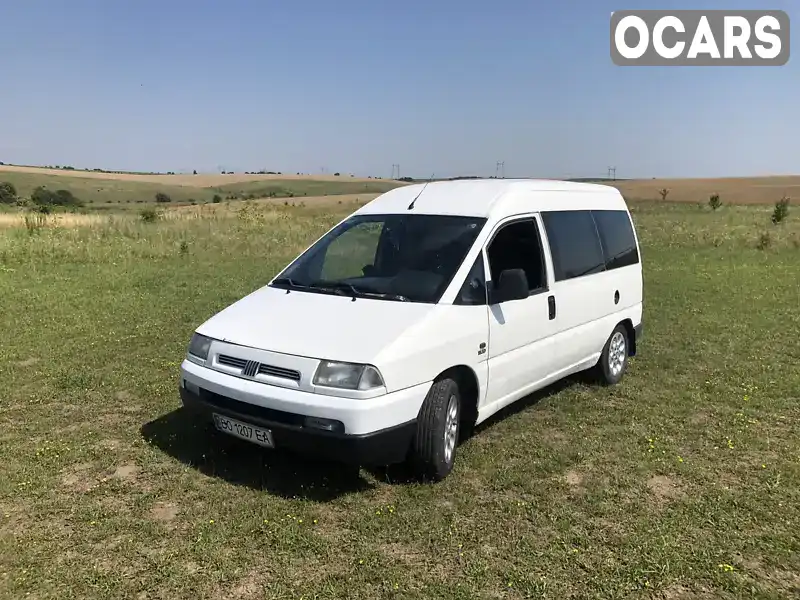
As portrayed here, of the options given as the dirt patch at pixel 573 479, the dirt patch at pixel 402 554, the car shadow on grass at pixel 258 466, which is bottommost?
the dirt patch at pixel 573 479

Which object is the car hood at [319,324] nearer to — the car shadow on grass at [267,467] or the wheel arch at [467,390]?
the wheel arch at [467,390]

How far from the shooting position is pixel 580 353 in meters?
5.73

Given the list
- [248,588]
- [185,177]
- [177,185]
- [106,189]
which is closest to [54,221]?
[248,588]

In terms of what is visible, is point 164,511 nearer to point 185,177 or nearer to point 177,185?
point 177,185

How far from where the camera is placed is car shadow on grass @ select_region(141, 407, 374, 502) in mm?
4043

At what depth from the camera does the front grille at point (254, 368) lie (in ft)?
12.3

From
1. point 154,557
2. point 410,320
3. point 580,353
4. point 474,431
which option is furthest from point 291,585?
point 580,353

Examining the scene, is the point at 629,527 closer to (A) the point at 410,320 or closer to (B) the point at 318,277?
(A) the point at 410,320

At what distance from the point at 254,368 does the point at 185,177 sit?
90929 millimetres

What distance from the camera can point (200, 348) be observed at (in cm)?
427

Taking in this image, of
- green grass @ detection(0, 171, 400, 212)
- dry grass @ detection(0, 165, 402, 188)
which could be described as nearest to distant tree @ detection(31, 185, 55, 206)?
green grass @ detection(0, 171, 400, 212)

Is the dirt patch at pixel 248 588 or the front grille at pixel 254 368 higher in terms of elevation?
the front grille at pixel 254 368

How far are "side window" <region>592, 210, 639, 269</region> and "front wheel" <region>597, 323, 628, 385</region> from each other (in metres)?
0.73

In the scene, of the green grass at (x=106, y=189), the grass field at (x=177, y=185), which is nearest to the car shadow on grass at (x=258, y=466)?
the grass field at (x=177, y=185)
